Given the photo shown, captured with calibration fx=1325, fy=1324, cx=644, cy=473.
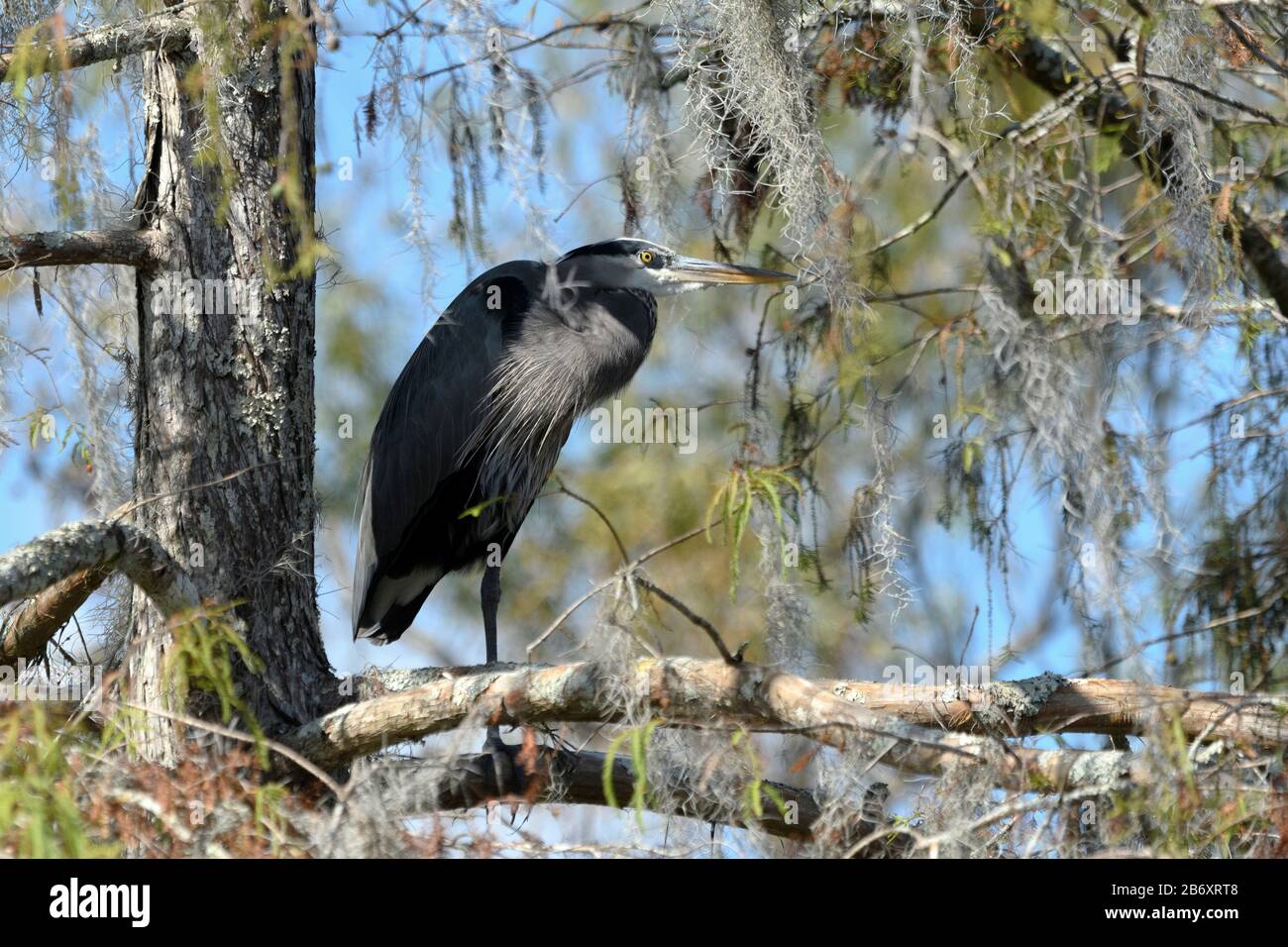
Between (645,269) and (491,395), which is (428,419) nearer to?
(491,395)

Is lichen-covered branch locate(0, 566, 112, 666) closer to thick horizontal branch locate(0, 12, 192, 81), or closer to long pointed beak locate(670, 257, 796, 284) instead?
thick horizontal branch locate(0, 12, 192, 81)

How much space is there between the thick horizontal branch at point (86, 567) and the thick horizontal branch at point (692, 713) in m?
0.58

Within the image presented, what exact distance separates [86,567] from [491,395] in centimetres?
187

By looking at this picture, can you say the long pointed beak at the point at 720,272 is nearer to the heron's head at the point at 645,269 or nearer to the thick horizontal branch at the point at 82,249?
the heron's head at the point at 645,269

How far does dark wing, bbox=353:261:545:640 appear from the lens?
4.43 m

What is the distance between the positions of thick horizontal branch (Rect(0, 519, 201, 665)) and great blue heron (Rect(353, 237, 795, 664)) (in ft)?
4.24

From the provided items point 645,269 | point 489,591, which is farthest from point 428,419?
point 645,269

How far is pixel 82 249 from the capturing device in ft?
11.0

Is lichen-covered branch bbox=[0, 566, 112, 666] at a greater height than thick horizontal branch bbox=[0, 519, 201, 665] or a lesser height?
lesser

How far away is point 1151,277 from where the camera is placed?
4707 millimetres

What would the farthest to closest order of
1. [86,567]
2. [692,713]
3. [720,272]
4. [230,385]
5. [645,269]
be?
1. [645,269]
2. [720,272]
3. [230,385]
4. [692,713]
5. [86,567]

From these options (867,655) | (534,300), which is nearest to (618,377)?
(534,300)

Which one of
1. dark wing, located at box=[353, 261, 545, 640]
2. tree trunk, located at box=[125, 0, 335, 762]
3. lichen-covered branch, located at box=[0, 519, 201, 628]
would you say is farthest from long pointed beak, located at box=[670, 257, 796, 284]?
lichen-covered branch, located at box=[0, 519, 201, 628]
